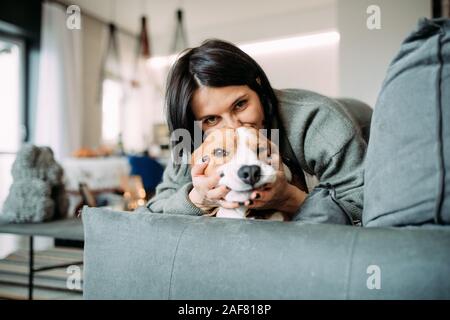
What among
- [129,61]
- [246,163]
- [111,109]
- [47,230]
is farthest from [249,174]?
[129,61]

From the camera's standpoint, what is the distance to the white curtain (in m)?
4.07

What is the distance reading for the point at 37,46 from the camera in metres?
4.10

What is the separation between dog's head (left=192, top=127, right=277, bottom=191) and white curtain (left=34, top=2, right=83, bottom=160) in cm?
385

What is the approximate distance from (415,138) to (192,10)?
452 centimetres

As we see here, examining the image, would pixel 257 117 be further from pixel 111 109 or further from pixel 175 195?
pixel 111 109

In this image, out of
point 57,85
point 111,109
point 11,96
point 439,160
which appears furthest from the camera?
point 111,109

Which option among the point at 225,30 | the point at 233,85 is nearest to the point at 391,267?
the point at 233,85

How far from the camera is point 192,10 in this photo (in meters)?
4.59

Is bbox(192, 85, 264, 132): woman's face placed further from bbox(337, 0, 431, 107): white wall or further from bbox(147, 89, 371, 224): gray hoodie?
bbox(337, 0, 431, 107): white wall

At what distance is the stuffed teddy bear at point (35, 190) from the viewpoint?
1.57 m

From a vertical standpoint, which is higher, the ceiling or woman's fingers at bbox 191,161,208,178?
the ceiling

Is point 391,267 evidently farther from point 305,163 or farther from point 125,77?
point 125,77

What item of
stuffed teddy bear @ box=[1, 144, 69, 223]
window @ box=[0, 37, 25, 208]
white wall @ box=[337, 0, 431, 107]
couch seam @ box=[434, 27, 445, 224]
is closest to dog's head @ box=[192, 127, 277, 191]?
couch seam @ box=[434, 27, 445, 224]
